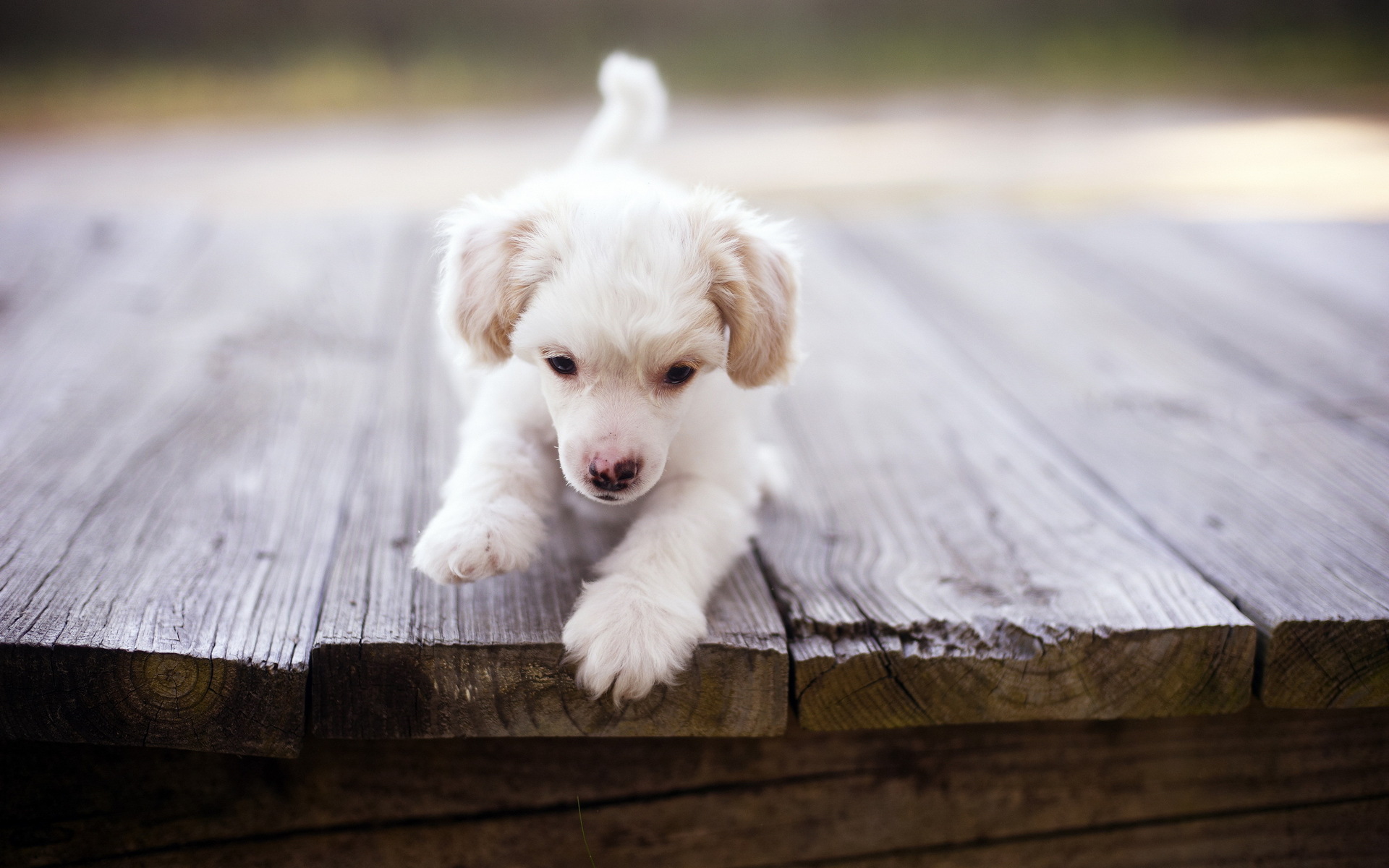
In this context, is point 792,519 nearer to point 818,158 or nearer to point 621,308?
point 621,308

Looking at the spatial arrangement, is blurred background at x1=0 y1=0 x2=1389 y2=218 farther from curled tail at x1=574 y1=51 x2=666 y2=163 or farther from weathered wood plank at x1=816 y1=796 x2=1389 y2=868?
weathered wood plank at x1=816 y1=796 x2=1389 y2=868

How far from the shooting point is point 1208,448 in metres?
2.60

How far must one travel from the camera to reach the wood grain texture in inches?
73.6

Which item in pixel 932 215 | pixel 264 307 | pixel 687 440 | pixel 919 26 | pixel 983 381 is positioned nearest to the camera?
pixel 687 440

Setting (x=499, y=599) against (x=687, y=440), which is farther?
(x=687, y=440)

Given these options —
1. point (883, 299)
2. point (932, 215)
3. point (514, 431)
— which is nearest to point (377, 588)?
point (514, 431)

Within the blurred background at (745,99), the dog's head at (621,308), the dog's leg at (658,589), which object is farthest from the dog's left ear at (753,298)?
the blurred background at (745,99)

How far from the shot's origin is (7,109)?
795 cm

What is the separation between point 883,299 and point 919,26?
27.5 ft

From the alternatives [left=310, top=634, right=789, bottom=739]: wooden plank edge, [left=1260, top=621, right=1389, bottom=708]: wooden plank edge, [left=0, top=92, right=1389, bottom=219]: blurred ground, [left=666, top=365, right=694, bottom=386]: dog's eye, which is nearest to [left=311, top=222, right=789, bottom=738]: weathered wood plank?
[left=310, top=634, right=789, bottom=739]: wooden plank edge

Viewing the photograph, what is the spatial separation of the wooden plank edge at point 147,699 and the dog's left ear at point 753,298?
3.20ft

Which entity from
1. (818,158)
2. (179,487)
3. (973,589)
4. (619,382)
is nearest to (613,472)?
(619,382)

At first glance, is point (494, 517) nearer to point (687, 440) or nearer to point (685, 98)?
point (687, 440)

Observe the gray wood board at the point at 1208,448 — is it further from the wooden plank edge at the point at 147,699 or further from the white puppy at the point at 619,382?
the wooden plank edge at the point at 147,699
